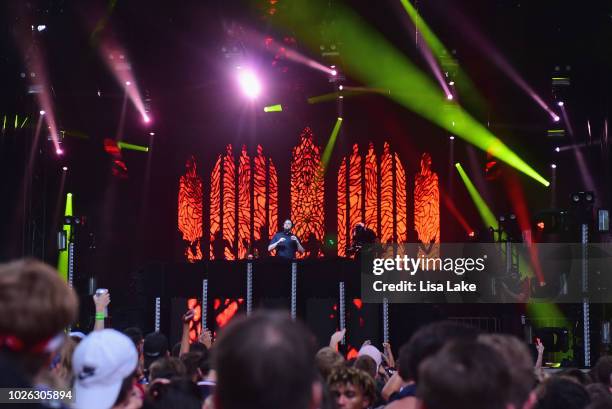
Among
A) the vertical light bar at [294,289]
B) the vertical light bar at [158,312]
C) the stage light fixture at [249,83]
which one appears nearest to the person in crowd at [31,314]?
the vertical light bar at [294,289]

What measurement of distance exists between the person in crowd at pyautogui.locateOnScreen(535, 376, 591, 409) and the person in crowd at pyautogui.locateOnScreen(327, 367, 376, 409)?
2.43 feet

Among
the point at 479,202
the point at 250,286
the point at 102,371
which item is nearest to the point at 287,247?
the point at 250,286

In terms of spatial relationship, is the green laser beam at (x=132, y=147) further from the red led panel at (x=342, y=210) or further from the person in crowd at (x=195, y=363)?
the person in crowd at (x=195, y=363)

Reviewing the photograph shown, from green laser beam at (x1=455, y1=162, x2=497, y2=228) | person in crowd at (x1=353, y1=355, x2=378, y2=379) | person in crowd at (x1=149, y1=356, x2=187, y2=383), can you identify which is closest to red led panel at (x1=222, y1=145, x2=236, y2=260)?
green laser beam at (x1=455, y1=162, x2=497, y2=228)

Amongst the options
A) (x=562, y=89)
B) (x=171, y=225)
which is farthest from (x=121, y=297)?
(x=562, y=89)

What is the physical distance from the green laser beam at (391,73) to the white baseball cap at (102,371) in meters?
14.1

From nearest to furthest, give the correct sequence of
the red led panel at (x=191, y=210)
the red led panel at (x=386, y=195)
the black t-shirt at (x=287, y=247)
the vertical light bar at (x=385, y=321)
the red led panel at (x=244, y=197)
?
the vertical light bar at (x=385, y=321) < the black t-shirt at (x=287, y=247) < the red led panel at (x=386, y=195) < the red led panel at (x=191, y=210) < the red led panel at (x=244, y=197)

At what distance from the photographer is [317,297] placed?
11.5m

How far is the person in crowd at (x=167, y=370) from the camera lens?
3.54m

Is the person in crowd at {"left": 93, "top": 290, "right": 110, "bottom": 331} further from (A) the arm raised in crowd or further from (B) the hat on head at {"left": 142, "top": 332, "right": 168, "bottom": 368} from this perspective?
(A) the arm raised in crowd

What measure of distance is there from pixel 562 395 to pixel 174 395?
1.33m

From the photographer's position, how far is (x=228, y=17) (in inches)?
623

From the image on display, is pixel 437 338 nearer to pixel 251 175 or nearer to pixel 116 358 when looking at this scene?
pixel 116 358

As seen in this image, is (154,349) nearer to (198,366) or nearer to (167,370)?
(198,366)
